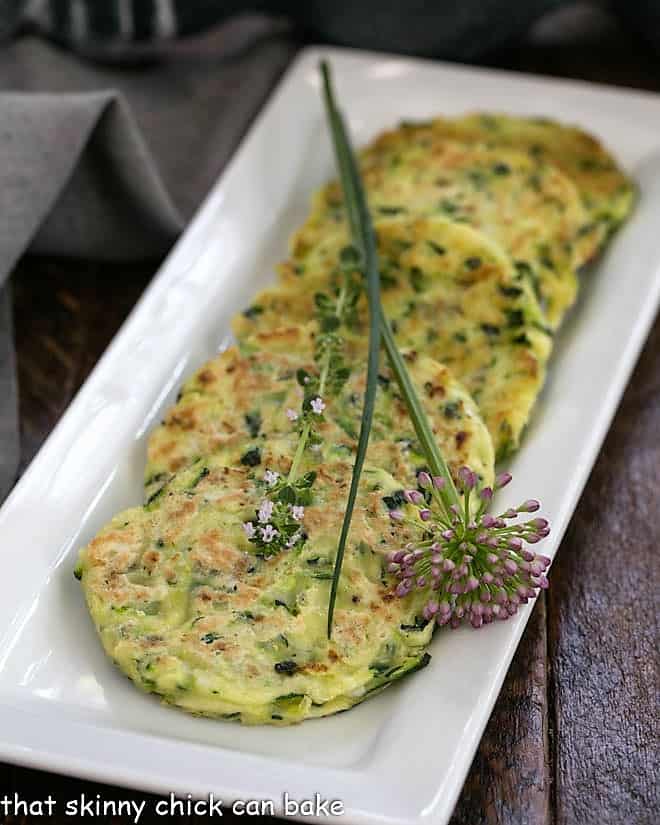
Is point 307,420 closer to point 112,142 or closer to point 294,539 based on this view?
point 294,539

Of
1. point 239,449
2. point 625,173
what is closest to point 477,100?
point 625,173

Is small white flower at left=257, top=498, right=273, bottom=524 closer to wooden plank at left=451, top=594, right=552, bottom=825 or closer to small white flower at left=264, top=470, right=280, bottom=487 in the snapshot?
small white flower at left=264, top=470, right=280, bottom=487

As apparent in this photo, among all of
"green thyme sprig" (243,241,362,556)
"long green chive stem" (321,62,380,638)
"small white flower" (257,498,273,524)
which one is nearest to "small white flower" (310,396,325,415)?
"green thyme sprig" (243,241,362,556)

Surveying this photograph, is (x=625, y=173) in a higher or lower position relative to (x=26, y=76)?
lower

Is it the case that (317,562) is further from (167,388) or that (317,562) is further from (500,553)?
(167,388)

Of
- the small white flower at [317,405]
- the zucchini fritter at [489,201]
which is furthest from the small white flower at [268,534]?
the zucchini fritter at [489,201]

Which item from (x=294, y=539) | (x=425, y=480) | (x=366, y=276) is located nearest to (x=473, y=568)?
(x=425, y=480)

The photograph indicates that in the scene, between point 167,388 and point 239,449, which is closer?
point 239,449
